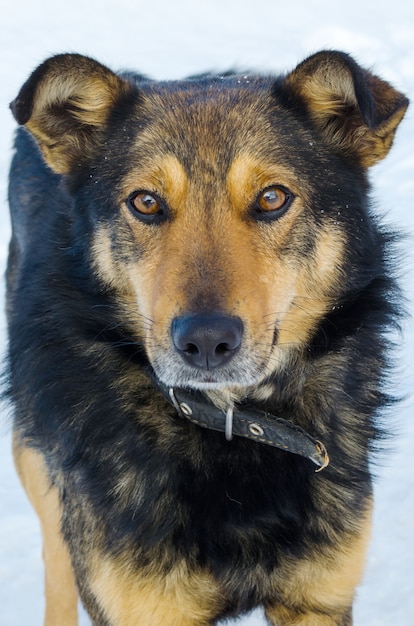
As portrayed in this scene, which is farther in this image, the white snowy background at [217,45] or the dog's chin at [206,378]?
the white snowy background at [217,45]

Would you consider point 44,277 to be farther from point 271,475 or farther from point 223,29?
point 223,29

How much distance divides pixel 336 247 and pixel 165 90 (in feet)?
2.79

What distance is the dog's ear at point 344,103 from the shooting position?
2842 mm

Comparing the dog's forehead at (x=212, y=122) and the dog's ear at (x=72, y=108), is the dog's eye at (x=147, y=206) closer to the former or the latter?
the dog's forehead at (x=212, y=122)

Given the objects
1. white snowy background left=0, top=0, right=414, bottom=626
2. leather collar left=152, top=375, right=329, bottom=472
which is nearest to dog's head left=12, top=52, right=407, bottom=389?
leather collar left=152, top=375, right=329, bottom=472

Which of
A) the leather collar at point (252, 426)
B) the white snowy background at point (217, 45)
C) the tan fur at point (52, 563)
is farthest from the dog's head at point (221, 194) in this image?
the white snowy background at point (217, 45)

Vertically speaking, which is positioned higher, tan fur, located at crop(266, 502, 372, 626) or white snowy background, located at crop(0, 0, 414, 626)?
white snowy background, located at crop(0, 0, 414, 626)

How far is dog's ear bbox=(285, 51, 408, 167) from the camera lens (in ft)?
9.32

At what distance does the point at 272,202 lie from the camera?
2.90 metres

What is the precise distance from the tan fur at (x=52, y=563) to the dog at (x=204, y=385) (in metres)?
0.70

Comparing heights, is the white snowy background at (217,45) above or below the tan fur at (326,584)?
above

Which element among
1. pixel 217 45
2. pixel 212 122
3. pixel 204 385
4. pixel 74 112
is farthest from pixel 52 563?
pixel 217 45

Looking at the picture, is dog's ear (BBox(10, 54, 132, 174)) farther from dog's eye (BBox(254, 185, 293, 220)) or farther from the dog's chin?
the dog's chin

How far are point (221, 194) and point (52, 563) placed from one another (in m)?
2.10
